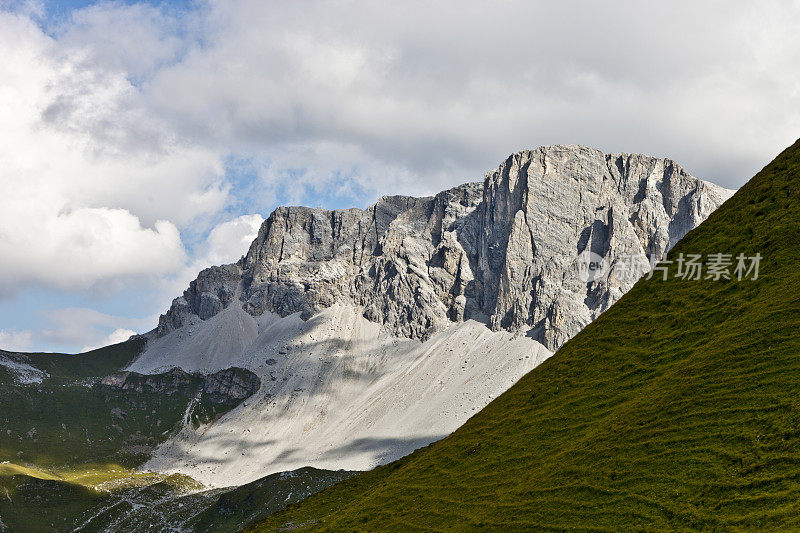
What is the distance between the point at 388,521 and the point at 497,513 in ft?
50.3

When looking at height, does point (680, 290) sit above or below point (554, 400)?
above

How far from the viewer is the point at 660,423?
48031 millimetres

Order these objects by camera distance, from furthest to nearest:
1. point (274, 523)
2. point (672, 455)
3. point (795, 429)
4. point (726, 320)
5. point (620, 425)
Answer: point (274, 523)
point (726, 320)
point (620, 425)
point (672, 455)
point (795, 429)

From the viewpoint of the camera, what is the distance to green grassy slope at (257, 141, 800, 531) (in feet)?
132

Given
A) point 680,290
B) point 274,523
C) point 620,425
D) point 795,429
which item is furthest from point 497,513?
point 274,523

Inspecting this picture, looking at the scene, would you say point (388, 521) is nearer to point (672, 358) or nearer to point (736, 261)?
point (672, 358)

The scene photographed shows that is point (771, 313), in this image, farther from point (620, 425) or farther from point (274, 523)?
point (274, 523)

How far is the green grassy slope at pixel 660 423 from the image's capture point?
40.2 metres

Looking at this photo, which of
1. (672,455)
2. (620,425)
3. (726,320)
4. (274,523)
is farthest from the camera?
(274,523)

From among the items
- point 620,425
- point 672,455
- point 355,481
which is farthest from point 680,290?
point 355,481

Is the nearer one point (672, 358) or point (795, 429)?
point (795, 429)

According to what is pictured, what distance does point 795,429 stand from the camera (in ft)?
129

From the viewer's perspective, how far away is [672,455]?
44.2 meters

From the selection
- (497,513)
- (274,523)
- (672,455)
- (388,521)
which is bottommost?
(274,523)
